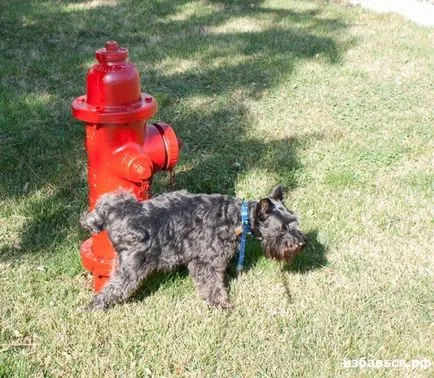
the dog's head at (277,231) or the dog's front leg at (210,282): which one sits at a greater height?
the dog's head at (277,231)

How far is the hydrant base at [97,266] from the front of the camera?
4.54 metres

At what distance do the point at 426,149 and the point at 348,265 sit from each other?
110 inches

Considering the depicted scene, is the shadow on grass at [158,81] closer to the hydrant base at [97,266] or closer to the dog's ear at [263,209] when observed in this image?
the hydrant base at [97,266]

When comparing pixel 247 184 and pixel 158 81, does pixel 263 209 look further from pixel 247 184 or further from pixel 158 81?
pixel 158 81

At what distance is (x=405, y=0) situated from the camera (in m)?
15.4

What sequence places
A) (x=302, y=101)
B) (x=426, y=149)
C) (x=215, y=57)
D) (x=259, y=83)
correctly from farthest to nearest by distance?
(x=215, y=57) → (x=259, y=83) → (x=302, y=101) → (x=426, y=149)

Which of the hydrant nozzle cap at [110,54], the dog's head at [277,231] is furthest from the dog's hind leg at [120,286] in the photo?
the hydrant nozzle cap at [110,54]

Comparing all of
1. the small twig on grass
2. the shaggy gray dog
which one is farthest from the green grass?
the shaggy gray dog

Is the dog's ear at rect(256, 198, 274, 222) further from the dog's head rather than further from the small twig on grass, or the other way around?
the small twig on grass

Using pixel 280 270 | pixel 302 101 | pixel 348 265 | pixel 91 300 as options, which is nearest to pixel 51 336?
pixel 91 300

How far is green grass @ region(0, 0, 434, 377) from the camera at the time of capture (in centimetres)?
418

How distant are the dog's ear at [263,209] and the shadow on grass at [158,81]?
159 centimetres

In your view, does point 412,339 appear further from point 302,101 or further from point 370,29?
point 370,29

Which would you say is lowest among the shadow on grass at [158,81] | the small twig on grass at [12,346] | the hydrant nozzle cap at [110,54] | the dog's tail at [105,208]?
the shadow on grass at [158,81]
